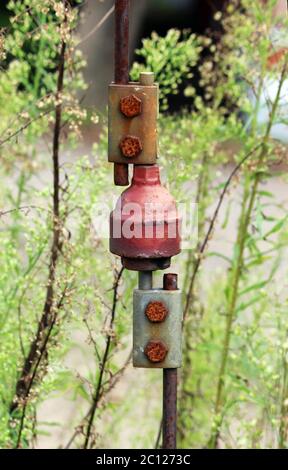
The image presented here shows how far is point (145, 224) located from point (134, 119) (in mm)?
184

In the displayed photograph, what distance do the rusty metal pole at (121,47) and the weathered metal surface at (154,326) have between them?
214 millimetres

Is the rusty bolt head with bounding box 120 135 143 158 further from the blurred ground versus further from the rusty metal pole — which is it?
the blurred ground

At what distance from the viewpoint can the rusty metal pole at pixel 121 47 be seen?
5.47 feet

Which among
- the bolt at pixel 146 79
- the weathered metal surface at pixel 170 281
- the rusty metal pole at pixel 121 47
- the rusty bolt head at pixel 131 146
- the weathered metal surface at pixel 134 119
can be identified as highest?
the rusty metal pole at pixel 121 47

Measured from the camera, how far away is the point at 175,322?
168 cm

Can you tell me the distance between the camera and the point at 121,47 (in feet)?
5.50

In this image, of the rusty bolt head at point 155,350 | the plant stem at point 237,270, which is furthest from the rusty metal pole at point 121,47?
the plant stem at point 237,270

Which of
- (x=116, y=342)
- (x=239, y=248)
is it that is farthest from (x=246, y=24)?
(x=116, y=342)

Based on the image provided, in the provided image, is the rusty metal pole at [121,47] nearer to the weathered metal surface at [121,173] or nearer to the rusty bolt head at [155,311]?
the weathered metal surface at [121,173]

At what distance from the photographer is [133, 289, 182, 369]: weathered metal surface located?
1667 millimetres

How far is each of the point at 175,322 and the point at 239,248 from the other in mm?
870
